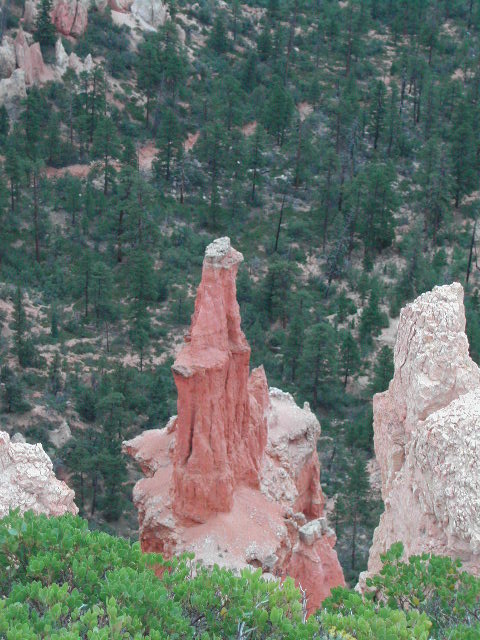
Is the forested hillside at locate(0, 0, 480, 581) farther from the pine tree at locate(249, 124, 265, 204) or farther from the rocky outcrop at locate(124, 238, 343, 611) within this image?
the rocky outcrop at locate(124, 238, 343, 611)

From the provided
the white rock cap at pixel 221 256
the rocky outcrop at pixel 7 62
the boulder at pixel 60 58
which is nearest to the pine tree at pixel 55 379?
the white rock cap at pixel 221 256

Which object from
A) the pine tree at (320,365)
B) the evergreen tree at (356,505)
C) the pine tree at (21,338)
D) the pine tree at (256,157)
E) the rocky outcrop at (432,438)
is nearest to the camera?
the rocky outcrop at (432,438)

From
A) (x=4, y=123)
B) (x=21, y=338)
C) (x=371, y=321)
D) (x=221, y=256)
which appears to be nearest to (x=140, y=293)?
(x=21, y=338)

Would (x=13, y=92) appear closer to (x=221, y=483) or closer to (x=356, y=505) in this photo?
(x=356, y=505)

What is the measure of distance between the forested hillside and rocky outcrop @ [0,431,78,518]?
16148 mm

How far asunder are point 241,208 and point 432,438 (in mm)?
41183

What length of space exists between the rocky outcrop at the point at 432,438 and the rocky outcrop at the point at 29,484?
234 inches

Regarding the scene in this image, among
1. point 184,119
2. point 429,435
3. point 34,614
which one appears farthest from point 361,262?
point 34,614

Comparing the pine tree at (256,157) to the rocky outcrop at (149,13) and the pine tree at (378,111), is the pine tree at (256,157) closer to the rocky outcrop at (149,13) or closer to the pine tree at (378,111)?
the pine tree at (378,111)

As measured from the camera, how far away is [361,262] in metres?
55.0

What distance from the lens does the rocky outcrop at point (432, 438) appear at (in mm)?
16312

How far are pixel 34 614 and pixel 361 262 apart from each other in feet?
143

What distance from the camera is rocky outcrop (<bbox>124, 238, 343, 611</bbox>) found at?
23328 millimetres

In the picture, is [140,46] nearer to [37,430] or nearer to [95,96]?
[95,96]
